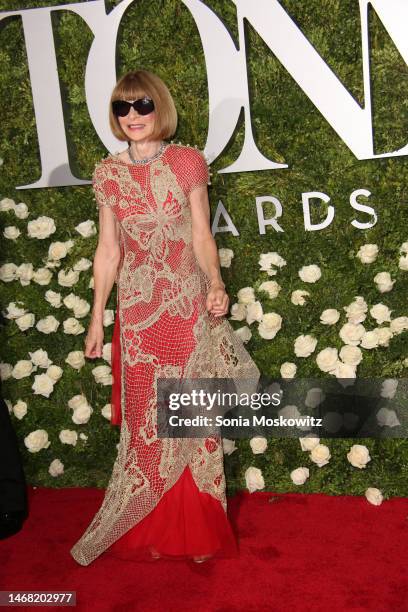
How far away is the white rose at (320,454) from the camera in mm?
4105

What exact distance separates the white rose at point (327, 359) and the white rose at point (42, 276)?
1.65 metres

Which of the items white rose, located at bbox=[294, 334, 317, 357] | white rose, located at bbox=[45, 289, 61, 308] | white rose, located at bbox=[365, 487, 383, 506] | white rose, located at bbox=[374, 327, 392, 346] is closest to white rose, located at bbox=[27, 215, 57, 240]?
white rose, located at bbox=[45, 289, 61, 308]

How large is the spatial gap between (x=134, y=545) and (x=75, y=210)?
6.34 feet

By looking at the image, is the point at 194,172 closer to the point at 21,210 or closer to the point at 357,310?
the point at 357,310

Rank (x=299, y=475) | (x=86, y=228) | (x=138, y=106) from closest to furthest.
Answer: (x=138, y=106), (x=299, y=475), (x=86, y=228)

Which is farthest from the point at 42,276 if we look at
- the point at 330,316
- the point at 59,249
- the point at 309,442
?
the point at 309,442

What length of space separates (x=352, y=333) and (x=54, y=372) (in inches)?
69.8

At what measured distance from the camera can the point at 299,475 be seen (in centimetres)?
417

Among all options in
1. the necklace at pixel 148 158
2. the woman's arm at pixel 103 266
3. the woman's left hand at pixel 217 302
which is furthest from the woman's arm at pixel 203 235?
the woman's arm at pixel 103 266

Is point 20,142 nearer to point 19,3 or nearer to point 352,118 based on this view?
point 19,3

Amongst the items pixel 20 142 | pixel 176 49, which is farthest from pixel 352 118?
pixel 20 142

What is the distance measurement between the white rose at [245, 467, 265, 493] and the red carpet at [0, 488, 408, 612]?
0.07 metres

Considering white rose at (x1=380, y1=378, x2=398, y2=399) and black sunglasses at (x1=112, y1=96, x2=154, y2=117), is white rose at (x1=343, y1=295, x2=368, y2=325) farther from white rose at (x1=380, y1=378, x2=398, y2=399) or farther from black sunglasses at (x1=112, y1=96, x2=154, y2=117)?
black sunglasses at (x1=112, y1=96, x2=154, y2=117)

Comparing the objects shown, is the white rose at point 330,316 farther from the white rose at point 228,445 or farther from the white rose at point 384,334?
the white rose at point 228,445
